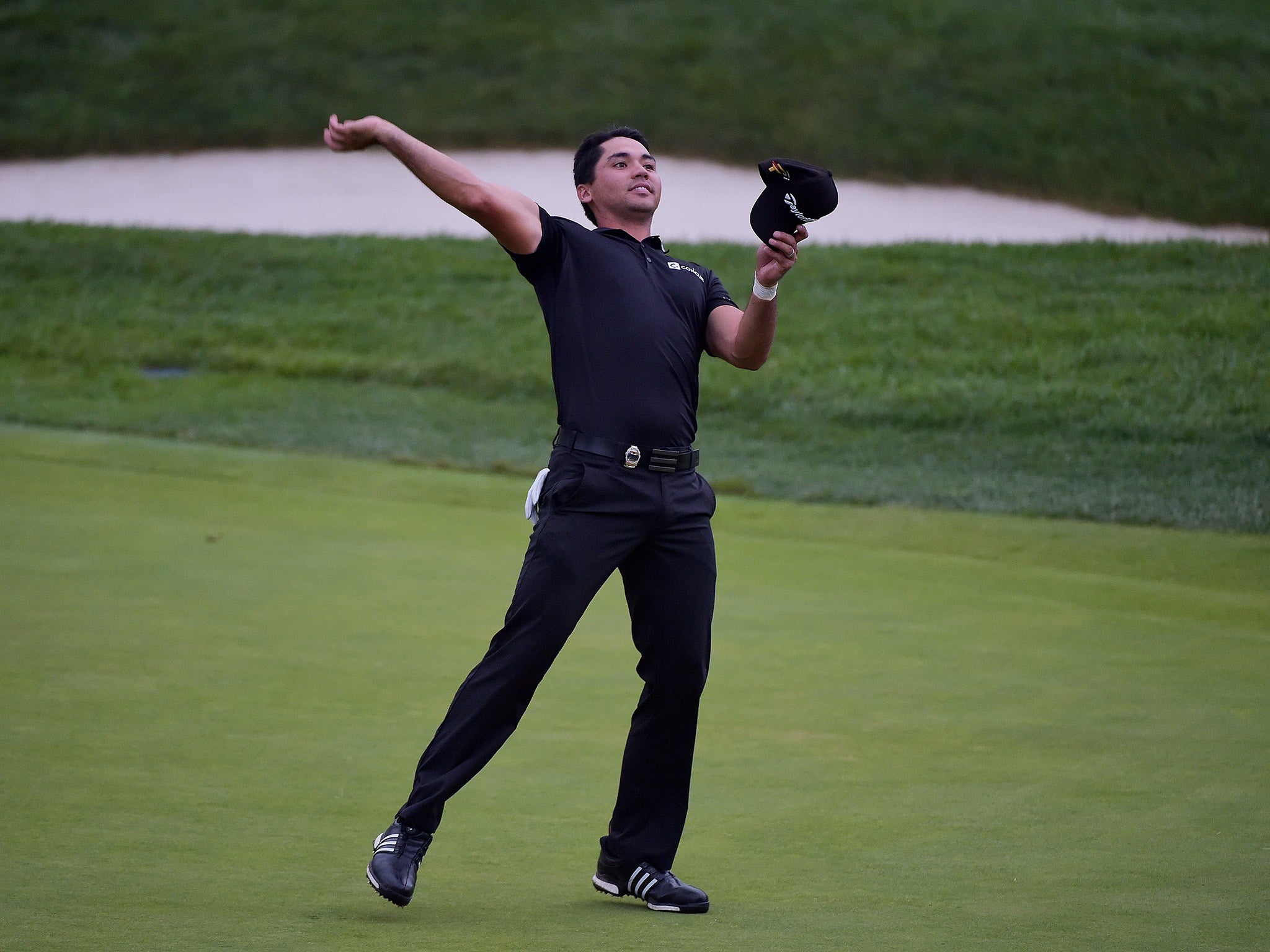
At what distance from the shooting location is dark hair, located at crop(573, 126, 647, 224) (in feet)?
12.0

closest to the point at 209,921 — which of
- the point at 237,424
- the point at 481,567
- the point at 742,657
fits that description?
the point at 742,657

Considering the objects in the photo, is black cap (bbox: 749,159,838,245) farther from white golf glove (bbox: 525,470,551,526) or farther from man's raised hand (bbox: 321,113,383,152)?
man's raised hand (bbox: 321,113,383,152)

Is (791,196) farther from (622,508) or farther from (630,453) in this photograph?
(622,508)

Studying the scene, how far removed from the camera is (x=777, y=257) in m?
3.35

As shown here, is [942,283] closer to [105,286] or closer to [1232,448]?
[1232,448]

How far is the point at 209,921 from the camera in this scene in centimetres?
303

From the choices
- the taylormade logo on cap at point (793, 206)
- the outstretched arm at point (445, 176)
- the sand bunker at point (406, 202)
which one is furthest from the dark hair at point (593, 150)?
the sand bunker at point (406, 202)

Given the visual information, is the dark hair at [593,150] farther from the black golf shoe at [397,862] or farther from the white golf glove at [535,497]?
the black golf shoe at [397,862]

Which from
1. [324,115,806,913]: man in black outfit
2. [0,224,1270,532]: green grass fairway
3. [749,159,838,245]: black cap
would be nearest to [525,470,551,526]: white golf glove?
[324,115,806,913]: man in black outfit

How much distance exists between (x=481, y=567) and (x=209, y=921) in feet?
13.3

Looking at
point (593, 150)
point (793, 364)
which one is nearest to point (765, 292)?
point (593, 150)

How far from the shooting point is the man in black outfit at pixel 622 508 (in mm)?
3400

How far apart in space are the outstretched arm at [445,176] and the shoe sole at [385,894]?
130 cm

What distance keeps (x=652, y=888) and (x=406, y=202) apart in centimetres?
1473
